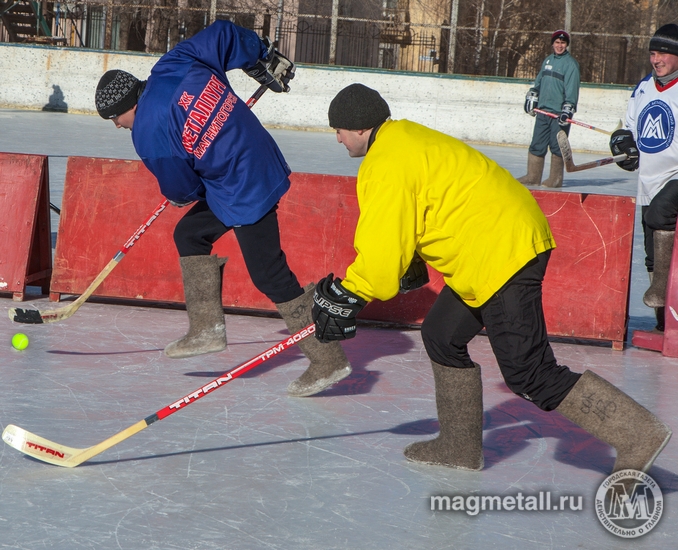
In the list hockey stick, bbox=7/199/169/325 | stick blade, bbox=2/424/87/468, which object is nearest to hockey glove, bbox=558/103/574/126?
hockey stick, bbox=7/199/169/325

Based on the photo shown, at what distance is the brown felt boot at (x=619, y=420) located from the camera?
283 centimetres

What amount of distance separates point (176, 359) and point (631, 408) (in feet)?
7.61

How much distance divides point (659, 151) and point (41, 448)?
3519mm

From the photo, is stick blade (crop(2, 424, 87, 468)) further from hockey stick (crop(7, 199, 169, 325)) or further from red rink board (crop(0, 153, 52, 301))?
red rink board (crop(0, 153, 52, 301))

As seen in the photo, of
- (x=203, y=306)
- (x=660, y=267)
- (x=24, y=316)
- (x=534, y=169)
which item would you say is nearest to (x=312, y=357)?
(x=203, y=306)

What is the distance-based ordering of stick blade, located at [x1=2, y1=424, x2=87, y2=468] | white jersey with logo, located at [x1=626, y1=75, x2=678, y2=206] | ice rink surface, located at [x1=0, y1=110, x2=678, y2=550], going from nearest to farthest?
ice rink surface, located at [x1=0, y1=110, x2=678, y2=550]
stick blade, located at [x1=2, y1=424, x2=87, y2=468]
white jersey with logo, located at [x1=626, y1=75, x2=678, y2=206]

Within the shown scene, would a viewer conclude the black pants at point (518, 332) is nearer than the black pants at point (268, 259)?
Yes

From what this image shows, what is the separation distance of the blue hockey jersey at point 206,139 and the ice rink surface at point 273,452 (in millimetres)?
872

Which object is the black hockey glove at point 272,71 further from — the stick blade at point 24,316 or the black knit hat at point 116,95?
the stick blade at point 24,316

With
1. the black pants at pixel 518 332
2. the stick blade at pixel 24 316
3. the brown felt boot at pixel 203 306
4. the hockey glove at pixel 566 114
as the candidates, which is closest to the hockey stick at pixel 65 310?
the stick blade at pixel 24 316

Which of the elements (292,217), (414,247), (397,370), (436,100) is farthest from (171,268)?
(436,100)

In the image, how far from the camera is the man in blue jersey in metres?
3.66

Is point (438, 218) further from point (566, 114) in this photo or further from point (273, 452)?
point (566, 114)

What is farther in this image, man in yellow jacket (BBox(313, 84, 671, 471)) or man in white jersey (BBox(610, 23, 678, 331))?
man in white jersey (BBox(610, 23, 678, 331))
